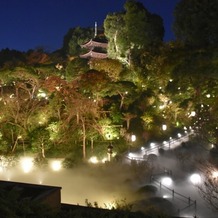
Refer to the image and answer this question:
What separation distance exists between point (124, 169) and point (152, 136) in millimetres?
7317

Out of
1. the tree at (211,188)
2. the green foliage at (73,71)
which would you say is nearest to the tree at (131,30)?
the green foliage at (73,71)

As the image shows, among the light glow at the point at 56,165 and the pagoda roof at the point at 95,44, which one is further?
the pagoda roof at the point at 95,44

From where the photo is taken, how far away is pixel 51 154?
70.0ft

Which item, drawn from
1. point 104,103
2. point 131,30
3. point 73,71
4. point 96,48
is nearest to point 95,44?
point 96,48

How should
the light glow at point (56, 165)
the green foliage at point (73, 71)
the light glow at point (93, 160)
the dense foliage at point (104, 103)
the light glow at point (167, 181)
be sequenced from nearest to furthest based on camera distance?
1. the light glow at point (167, 181)
2. the light glow at point (56, 165)
3. the light glow at point (93, 160)
4. the dense foliage at point (104, 103)
5. the green foliage at point (73, 71)

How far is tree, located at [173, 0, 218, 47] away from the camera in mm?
21641

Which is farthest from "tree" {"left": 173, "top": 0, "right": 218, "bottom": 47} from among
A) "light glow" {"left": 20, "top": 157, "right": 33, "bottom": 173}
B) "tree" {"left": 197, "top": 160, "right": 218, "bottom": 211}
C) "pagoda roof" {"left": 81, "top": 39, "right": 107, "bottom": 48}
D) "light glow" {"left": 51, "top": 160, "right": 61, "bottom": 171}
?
"pagoda roof" {"left": 81, "top": 39, "right": 107, "bottom": 48}

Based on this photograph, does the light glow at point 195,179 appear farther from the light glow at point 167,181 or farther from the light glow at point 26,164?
the light glow at point 26,164

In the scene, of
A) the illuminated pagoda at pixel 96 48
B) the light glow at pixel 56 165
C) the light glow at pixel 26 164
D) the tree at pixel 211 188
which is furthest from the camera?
the illuminated pagoda at pixel 96 48

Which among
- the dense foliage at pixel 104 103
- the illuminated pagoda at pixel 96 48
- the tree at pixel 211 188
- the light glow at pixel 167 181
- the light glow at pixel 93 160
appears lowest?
the tree at pixel 211 188

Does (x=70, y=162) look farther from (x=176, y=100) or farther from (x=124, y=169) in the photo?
(x=176, y=100)

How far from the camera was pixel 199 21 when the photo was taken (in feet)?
72.5

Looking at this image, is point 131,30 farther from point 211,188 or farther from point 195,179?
point 211,188

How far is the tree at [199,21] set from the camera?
2164cm
